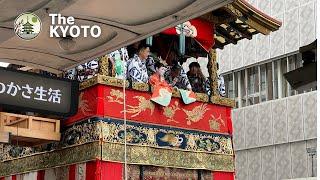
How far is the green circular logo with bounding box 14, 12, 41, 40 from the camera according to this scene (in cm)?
361

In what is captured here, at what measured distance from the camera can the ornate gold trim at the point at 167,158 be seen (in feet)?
28.4

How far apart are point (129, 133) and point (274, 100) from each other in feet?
21.6

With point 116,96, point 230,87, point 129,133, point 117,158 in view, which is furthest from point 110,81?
point 230,87

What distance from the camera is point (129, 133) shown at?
8.88 meters

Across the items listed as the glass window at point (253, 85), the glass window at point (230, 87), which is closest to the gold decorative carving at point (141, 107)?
the glass window at point (253, 85)

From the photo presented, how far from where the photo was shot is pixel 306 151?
44.8 feet

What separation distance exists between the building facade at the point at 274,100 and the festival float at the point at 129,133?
12.4 feet

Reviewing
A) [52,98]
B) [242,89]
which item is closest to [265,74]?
[242,89]

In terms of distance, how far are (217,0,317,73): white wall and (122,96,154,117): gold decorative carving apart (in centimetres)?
539

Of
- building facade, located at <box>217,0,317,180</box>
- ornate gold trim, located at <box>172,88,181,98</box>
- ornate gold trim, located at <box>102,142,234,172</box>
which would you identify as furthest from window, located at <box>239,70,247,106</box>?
ornate gold trim, located at <box>172,88,181,98</box>

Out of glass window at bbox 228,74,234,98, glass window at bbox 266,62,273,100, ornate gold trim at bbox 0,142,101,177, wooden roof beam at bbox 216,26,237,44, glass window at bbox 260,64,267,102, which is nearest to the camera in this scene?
ornate gold trim at bbox 0,142,101,177

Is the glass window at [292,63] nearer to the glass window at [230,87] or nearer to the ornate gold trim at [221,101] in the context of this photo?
the glass window at [230,87]

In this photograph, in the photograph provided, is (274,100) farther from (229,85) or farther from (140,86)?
(140,86)

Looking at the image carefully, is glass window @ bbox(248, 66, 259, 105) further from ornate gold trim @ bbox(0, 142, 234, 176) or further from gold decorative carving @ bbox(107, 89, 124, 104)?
gold decorative carving @ bbox(107, 89, 124, 104)
